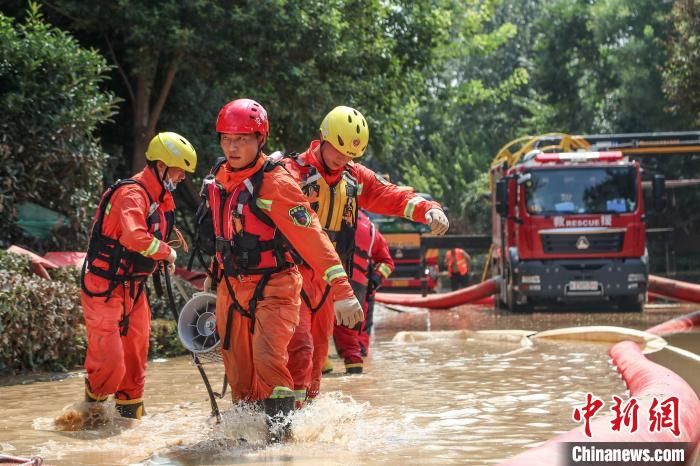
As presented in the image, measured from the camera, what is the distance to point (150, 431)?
8.44 m

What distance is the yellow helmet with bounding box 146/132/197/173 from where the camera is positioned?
9305 mm

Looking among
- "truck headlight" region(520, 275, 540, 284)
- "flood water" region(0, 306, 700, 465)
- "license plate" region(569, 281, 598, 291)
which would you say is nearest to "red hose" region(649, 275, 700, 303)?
"license plate" region(569, 281, 598, 291)

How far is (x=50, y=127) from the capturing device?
15016mm

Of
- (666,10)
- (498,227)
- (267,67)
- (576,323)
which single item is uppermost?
(666,10)

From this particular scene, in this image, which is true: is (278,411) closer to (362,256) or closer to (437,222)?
(437,222)

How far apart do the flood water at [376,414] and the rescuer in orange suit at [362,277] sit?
23cm

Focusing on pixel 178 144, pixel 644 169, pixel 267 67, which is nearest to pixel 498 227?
pixel 644 169

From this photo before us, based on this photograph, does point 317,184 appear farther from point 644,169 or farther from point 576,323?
point 644,169

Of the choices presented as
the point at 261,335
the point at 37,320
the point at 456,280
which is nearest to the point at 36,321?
the point at 37,320

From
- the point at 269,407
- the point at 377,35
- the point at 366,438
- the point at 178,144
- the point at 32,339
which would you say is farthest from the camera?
the point at 377,35

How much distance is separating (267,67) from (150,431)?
12.0 meters

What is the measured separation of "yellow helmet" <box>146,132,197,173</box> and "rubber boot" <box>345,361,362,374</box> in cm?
340

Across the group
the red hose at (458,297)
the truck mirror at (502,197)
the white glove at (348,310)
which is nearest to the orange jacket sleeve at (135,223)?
the white glove at (348,310)

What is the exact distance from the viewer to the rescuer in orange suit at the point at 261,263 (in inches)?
288
